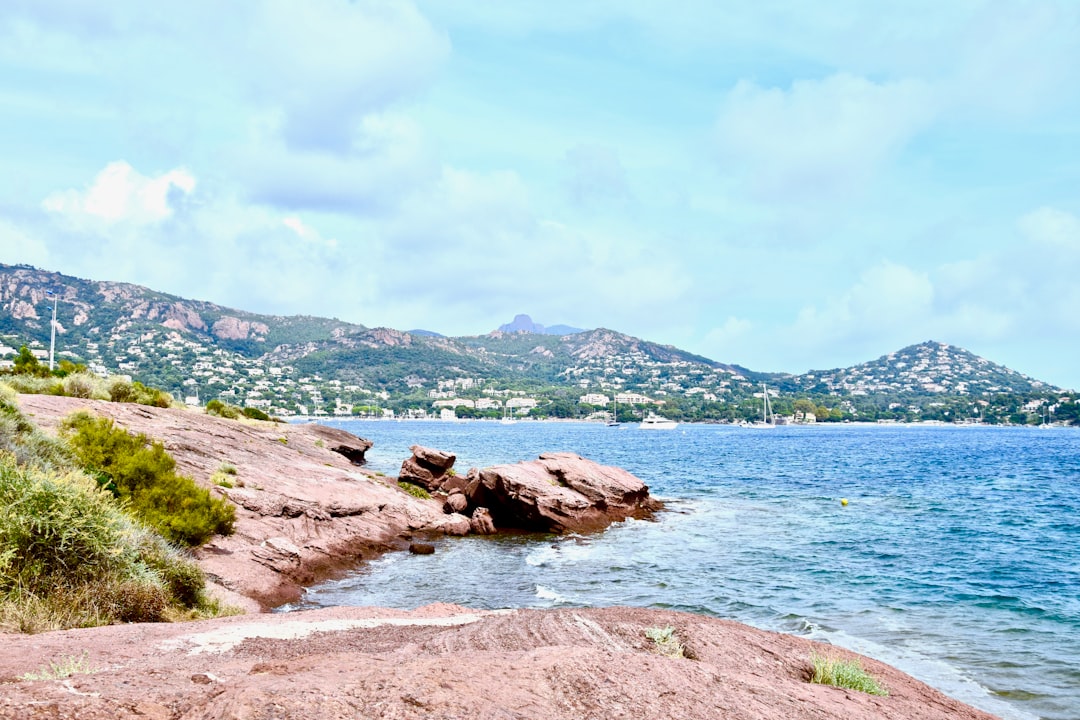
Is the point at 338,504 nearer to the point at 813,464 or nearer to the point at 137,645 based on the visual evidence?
the point at 137,645

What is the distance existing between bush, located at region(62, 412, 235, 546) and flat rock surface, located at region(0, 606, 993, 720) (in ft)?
27.0

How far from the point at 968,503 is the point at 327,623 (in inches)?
1599

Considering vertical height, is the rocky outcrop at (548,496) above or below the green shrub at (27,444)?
below

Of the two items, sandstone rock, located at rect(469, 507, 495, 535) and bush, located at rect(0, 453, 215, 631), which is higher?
bush, located at rect(0, 453, 215, 631)

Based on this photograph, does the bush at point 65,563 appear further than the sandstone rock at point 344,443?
No

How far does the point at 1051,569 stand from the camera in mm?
23141

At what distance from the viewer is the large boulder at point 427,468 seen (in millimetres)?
39844

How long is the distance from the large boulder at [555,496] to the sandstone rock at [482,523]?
1.91 feet

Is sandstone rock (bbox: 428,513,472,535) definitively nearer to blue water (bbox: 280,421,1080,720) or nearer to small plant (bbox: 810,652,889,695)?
blue water (bbox: 280,421,1080,720)

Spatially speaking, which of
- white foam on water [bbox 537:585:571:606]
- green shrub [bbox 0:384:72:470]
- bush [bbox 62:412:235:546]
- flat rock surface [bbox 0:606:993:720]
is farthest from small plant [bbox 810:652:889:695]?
green shrub [bbox 0:384:72:470]

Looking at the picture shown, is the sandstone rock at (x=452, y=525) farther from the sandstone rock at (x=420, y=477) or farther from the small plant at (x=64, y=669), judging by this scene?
the small plant at (x=64, y=669)

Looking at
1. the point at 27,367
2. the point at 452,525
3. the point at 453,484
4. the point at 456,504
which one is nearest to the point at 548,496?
the point at 452,525

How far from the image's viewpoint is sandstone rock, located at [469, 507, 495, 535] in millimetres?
31328

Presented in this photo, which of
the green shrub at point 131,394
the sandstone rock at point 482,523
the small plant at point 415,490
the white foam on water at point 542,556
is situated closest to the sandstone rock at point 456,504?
the small plant at point 415,490
